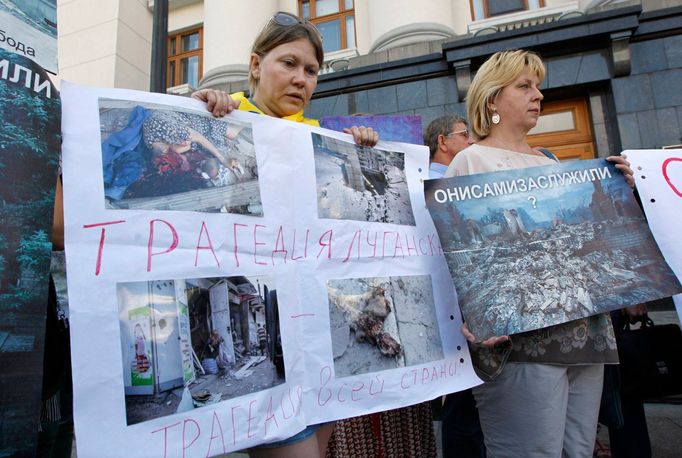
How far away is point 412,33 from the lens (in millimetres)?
7410

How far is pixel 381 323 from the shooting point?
1.39 meters

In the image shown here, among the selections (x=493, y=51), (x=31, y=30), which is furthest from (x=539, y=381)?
(x=493, y=51)

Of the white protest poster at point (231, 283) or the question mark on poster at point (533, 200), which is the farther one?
the question mark on poster at point (533, 200)

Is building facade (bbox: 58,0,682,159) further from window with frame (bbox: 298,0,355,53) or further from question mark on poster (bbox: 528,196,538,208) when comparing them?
question mark on poster (bbox: 528,196,538,208)

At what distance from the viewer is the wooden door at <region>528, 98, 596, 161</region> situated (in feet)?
22.5

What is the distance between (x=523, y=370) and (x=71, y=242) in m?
1.31

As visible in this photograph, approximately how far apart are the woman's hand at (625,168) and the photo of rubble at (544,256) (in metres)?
0.15

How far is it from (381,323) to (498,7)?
334 inches

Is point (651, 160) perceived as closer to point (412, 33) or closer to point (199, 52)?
point (412, 33)

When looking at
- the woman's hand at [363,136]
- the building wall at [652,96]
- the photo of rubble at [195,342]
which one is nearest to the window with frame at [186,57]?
the building wall at [652,96]

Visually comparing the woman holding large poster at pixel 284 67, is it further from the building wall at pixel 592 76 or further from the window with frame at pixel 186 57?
the window with frame at pixel 186 57

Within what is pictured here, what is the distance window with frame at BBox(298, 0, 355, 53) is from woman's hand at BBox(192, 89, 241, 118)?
8529 millimetres

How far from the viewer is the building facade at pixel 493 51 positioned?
6184mm

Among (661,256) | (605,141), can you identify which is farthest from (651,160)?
(605,141)
